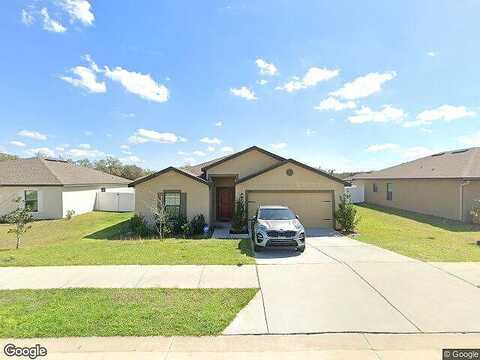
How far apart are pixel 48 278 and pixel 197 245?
5.12 m

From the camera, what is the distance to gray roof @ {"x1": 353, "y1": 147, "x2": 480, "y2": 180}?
1908cm

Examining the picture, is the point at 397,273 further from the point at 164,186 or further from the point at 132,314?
the point at 164,186

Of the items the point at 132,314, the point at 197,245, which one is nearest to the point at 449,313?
the point at 132,314

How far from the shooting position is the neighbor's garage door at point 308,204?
52.1 ft

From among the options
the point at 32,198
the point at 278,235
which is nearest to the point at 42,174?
the point at 32,198

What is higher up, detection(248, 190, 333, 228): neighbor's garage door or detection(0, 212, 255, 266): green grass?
detection(248, 190, 333, 228): neighbor's garage door

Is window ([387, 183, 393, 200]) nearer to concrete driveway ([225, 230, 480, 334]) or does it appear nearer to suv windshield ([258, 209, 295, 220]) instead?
suv windshield ([258, 209, 295, 220])

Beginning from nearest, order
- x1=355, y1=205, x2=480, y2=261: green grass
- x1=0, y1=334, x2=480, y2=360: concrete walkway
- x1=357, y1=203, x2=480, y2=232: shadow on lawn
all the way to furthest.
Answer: x1=0, y1=334, x2=480, y2=360: concrete walkway → x1=355, y1=205, x2=480, y2=261: green grass → x1=357, y1=203, x2=480, y2=232: shadow on lawn

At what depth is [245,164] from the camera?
709 inches

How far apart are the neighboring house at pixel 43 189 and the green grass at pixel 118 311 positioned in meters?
17.6

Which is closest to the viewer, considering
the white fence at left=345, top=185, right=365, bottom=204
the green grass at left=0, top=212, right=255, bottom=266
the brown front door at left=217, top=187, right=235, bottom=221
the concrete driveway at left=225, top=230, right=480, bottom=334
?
the concrete driveway at left=225, top=230, right=480, bottom=334

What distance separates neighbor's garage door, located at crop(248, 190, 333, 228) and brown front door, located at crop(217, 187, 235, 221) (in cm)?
324

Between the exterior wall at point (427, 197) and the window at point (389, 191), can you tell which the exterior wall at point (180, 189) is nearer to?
the exterior wall at point (427, 197)

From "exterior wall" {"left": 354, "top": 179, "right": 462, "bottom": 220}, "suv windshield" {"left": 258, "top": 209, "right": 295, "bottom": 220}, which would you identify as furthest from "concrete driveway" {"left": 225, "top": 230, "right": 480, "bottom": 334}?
"exterior wall" {"left": 354, "top": 179, "right": 462, "bottom": 220}
